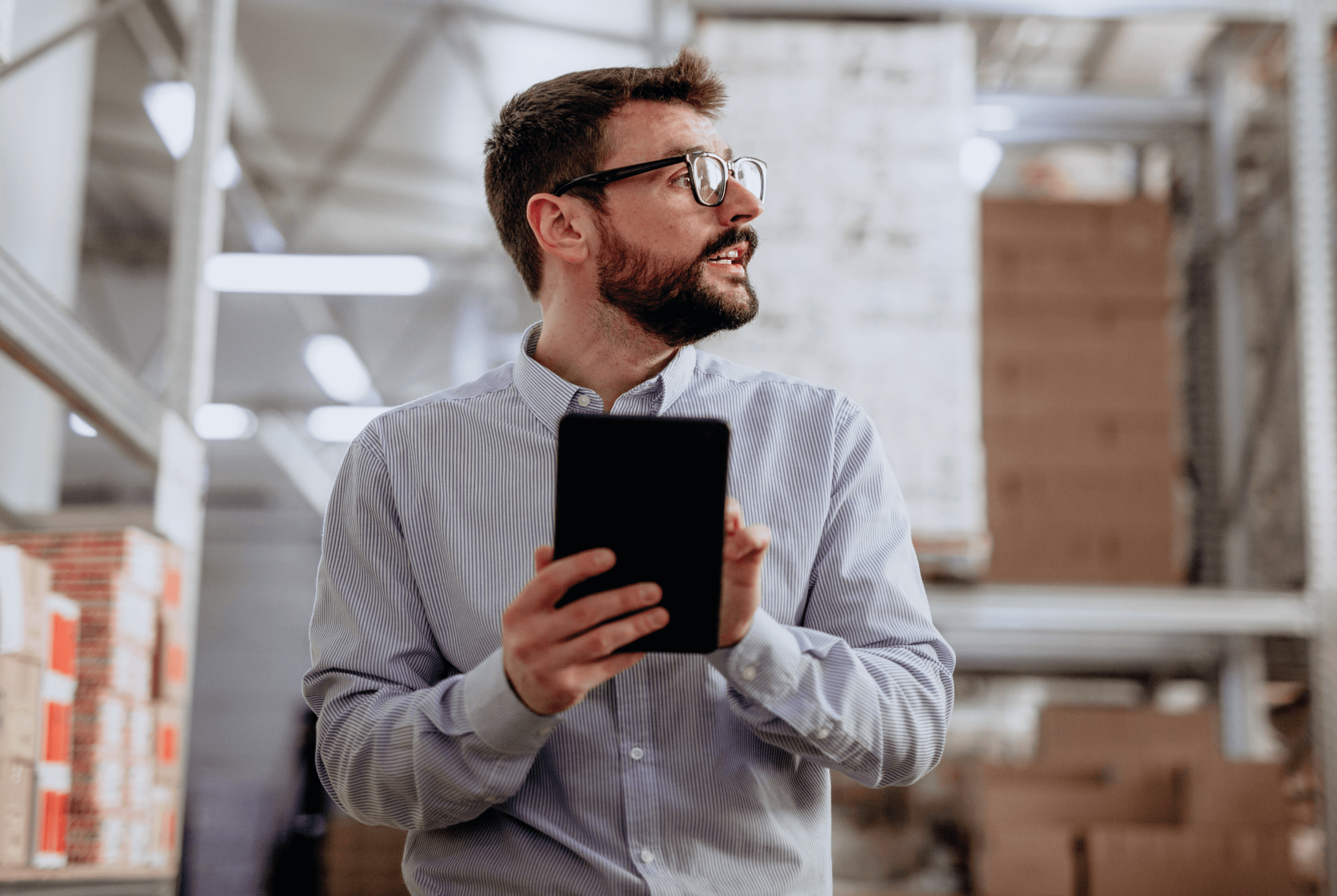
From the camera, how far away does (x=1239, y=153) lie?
5.85 metres

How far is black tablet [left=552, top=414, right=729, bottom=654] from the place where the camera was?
1.26 metres

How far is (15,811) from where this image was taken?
3084 millimetres

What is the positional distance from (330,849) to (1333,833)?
5.89 metres

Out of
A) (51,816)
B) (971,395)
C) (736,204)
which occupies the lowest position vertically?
(51,816)

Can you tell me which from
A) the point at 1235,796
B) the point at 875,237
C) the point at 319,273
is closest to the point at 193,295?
the point at 875,237

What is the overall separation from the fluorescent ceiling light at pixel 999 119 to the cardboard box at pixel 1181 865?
10.6ft

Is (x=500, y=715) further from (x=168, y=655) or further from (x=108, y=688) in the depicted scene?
(x=168, y=655)

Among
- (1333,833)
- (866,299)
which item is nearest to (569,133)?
(866,299)

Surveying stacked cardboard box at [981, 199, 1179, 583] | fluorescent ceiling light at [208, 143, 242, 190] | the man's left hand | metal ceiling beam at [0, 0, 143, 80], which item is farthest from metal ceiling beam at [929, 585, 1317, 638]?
fluorescent ceiling light at [208, 143, 242, 190]

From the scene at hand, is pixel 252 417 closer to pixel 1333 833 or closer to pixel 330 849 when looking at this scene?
pixel 330 849

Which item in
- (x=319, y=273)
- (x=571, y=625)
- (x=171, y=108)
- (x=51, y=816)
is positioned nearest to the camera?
(x=571, y=625)

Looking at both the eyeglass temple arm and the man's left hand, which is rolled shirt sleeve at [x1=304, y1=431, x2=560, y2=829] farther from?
the eyeglass temple arm

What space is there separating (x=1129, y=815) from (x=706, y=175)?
3778mm

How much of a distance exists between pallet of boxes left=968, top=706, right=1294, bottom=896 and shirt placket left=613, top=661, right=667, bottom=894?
10.9 ft
